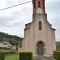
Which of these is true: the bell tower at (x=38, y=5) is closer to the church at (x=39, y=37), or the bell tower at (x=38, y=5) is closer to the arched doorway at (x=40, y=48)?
the church at (x=39, y=37)

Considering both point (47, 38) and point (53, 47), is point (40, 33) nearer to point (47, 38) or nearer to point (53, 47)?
point (47, 38)

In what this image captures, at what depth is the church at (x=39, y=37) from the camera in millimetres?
31219

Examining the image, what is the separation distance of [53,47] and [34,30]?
15.5 ft

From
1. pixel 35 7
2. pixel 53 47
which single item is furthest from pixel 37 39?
pixel 35 7

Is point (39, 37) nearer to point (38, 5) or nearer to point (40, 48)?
point (40, 48)

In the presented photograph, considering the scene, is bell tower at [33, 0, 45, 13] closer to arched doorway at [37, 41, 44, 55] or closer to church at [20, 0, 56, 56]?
church at [20, 0, 56, 56]

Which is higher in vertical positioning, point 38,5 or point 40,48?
point 38,5

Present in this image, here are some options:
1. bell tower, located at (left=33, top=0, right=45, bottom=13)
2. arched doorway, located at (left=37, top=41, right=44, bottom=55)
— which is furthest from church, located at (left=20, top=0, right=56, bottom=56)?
bell tower, located at (left=33, top=0, right=45, bottom=13)

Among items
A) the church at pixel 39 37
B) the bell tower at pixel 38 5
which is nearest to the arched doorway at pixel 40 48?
the church at pixel 39 37

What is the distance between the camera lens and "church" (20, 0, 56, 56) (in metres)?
31.2

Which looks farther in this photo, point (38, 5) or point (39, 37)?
point (38, 5)

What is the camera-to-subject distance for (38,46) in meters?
31.8

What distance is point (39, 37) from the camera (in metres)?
31.5

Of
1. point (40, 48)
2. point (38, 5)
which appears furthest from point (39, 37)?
point (38, 5)
